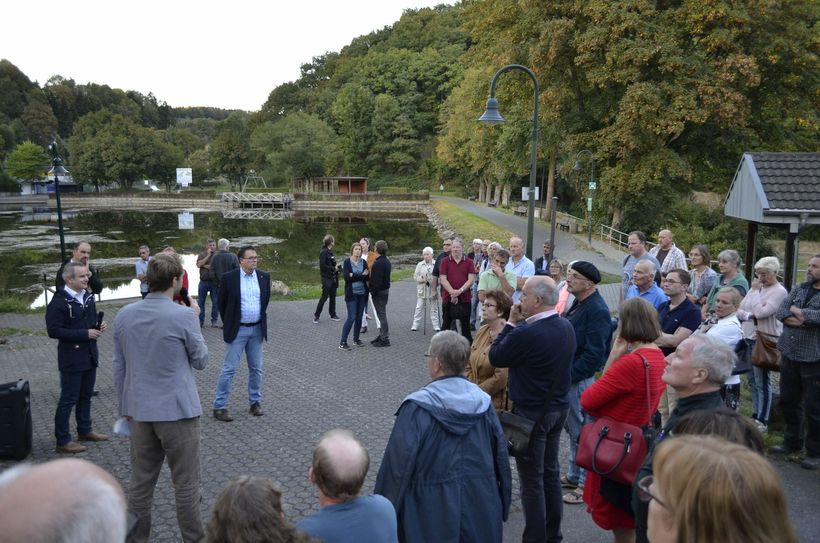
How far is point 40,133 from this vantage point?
99.1 meters

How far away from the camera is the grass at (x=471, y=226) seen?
108ft

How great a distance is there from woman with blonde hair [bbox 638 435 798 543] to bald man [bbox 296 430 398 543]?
119 centimetres

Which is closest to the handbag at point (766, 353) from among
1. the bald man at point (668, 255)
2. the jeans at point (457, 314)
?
the bald man at point (668, 255)

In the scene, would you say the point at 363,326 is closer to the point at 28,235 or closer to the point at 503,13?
the point at 503,13

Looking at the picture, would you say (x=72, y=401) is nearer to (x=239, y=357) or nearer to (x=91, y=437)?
(x=91, y=437)

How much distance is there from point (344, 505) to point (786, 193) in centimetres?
809

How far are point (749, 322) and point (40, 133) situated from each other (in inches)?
4594

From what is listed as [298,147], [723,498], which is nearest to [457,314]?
[723,498]

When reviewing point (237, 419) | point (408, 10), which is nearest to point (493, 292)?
point (237, 419)

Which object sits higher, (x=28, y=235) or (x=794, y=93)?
(x=794, y=93)

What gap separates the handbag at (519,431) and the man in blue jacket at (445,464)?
0.65 meters

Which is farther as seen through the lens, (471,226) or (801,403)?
(471,226)

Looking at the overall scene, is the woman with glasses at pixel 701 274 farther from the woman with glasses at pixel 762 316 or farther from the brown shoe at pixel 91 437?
the brown shoe at pixel 91 437

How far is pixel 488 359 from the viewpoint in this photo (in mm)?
4246
